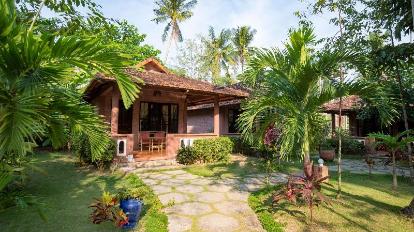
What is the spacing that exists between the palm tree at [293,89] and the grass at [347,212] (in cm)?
107

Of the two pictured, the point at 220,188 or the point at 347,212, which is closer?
the point at 347,212

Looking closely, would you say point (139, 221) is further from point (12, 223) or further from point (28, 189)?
point (28, 189)

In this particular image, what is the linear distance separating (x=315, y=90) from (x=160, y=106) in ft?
31.8

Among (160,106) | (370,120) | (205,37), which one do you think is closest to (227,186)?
(160,106)

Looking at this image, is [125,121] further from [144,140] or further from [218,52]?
[218,52]

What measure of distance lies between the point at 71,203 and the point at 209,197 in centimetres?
291

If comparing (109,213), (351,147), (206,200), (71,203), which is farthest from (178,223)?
(351,147)

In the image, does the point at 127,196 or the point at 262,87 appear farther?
the point at 262,87

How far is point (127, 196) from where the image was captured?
4738mm

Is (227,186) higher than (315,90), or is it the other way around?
(315,90)

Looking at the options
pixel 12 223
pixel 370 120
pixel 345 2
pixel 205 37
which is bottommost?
pixel 12 223

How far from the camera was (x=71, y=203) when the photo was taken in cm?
581

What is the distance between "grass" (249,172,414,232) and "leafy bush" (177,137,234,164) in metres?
4.29

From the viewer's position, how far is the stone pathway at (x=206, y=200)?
4.67 metres
